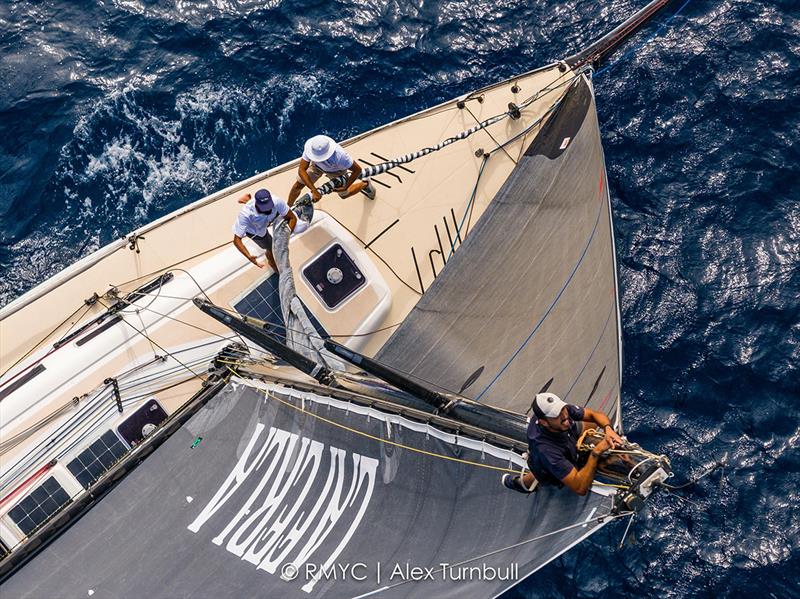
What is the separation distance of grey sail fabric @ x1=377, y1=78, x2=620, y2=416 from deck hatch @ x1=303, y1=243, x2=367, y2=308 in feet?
4.83

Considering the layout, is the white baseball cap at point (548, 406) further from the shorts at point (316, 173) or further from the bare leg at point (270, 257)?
the shorts at point (316, 173)

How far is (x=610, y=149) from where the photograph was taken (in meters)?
15.8

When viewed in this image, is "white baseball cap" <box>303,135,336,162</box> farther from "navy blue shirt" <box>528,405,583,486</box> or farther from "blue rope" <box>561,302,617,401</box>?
"navy blue shirt" <box>528,405,583,486</box>

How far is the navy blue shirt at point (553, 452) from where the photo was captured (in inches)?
313

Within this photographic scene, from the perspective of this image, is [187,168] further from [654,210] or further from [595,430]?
[595,430]

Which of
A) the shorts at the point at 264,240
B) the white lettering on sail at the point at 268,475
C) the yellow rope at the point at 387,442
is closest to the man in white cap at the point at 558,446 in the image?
the yellow rope at the point at 387,442

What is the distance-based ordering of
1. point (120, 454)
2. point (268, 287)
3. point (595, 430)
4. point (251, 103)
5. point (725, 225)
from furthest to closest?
1. point (251, 103)
2. point (725, 225)
3. point (268, 287)
4. point (120, 454)
5. point (595, 430)

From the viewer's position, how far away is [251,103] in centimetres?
1611

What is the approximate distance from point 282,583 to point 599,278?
6.84 m

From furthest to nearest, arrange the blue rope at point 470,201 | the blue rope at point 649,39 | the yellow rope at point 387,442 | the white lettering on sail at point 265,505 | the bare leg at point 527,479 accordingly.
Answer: the blue rope at point 649,39
the blue rope at point 470,201
the white lettering on sail at point 265,505
the yellow rope at point 387,442
the bare leg at point 527,479

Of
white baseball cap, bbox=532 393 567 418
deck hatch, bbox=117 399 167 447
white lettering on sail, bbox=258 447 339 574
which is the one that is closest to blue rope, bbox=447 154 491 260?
white lettering on sail, bbox=258 447 339 574

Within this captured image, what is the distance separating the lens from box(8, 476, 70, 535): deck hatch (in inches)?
424

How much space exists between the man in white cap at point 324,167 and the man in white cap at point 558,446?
5.18m

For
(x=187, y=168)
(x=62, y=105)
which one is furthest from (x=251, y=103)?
(x=62, y=105)
